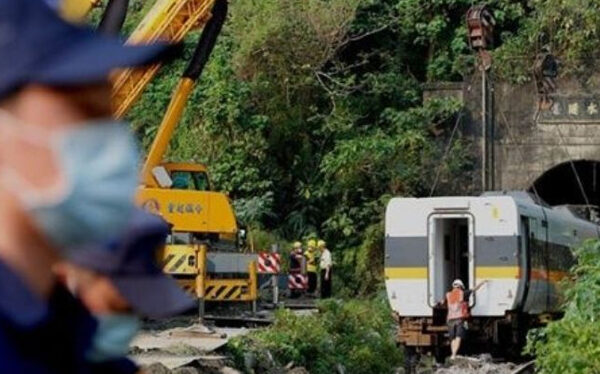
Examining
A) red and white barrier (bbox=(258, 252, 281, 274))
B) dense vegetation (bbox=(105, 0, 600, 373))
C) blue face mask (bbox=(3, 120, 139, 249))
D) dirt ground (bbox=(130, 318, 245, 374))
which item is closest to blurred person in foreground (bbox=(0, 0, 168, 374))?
blue face mask (bbox=(3, 120, 139, 249))

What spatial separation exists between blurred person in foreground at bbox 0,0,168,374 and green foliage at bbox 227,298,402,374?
14.3 metres

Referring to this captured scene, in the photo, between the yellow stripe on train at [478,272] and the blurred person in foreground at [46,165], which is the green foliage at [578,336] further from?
the blurred person in foreground at [46,165]

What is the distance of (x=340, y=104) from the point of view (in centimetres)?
3241

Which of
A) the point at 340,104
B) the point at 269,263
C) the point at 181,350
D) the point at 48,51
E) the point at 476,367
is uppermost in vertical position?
the point at 340,104

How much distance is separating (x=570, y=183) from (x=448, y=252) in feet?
45.9

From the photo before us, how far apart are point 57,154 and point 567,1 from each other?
29.9m

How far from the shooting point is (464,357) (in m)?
19.7

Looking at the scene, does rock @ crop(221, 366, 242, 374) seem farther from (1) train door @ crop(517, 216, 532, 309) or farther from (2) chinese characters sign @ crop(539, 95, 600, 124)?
(2) chinese characters sign @ crop(539, 95, 600, 124)

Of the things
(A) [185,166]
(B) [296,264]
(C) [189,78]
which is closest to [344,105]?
(B) [296,264]

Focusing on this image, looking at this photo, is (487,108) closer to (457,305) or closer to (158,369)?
(457,305)

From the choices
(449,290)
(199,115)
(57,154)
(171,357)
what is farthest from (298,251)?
(57,154)

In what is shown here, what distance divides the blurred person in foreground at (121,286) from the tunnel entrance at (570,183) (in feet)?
98.9

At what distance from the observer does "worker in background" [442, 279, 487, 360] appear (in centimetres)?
1919

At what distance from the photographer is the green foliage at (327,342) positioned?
54.7 ft
